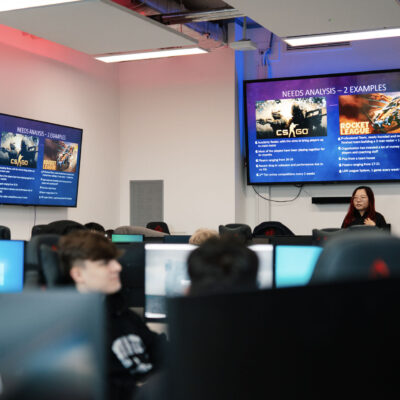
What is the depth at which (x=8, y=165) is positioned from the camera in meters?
6.97

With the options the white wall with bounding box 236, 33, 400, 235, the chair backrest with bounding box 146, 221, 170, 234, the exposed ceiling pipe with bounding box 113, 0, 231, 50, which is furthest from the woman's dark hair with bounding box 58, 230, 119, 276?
the white wall with bounding box 236, 33, 400, 235

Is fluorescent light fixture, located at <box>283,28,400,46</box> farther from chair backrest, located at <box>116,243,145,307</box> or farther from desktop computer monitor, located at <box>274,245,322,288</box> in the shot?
chair backrest, located at <box>116,243,145,307</box>

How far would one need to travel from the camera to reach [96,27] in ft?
20.3

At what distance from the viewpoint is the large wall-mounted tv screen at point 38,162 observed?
6.96m

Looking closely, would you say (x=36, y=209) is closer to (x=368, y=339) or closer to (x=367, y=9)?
(x=367, y=9)

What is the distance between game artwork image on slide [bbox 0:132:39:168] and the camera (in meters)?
6.91

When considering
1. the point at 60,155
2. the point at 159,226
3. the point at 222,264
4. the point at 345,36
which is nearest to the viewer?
the point at 222,264

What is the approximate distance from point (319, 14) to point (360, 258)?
5.04 meters

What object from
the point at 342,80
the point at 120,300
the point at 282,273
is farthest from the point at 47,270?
the point at 342,80

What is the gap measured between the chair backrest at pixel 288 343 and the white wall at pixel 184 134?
24.0 feet

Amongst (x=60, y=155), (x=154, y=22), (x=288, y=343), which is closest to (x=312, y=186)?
(x=60, y=155)

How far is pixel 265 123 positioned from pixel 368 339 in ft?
24.1

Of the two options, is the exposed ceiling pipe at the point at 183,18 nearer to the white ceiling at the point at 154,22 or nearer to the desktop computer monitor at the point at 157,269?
the white ceiling at the point at 154,22

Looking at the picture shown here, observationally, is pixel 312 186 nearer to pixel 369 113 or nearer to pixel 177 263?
pixel 369 113
